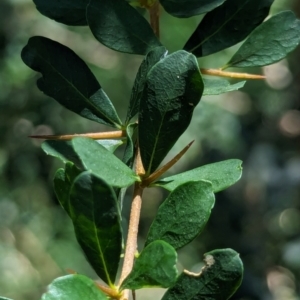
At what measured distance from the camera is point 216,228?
5.05ft

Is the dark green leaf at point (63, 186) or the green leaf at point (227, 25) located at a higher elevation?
the green leaf at point (227, 25)

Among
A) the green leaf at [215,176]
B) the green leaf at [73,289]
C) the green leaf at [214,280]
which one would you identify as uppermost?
the green leaf at [73,289]

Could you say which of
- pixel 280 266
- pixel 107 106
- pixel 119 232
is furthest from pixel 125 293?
pixel 280 266

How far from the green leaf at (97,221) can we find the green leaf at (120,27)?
18 cm

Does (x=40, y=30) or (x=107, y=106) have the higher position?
(x=107, y=106)

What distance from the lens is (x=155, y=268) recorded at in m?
0.28

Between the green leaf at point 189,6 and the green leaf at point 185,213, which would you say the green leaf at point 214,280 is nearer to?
the green leaf at point 185,213

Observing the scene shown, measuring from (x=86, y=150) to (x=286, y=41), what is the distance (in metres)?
0.24

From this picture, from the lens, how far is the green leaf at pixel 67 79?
1.40 ft

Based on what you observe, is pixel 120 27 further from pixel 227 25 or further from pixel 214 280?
pixel 214 280

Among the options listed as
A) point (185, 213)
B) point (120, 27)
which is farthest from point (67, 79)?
point (185, 213)

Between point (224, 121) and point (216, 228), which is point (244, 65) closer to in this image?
point (216, 228)

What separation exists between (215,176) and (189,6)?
15 cm

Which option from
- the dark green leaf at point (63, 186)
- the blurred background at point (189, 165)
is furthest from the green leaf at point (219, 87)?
the blurred background at point (189, 165)
